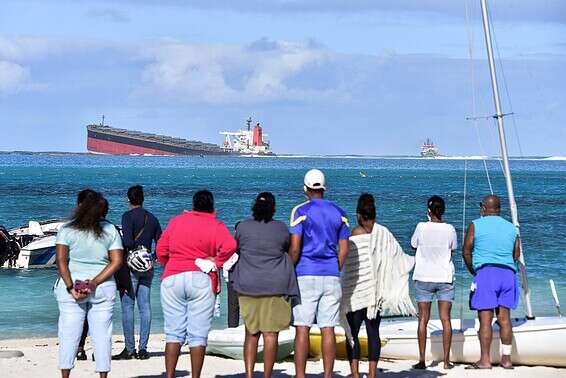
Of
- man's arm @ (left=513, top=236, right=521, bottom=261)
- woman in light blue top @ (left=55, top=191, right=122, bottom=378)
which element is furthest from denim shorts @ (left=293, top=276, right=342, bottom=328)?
man's arm @ (left=513, top=236, right=521, bottom=261)

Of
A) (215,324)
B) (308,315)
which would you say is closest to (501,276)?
(308,315)

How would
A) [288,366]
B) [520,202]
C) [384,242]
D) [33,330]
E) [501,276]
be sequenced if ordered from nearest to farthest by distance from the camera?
1. [384,242]
2. [501,276]
3. [288,366]
4. [33,330]
5. [520,202]

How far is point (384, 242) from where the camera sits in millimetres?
9578

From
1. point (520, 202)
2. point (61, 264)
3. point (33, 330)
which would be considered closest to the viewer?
point (61, 264)

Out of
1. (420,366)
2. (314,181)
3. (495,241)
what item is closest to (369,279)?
(314,181)

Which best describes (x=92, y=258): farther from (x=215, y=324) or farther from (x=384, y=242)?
(x=215, y=324)

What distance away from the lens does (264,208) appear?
355 inches

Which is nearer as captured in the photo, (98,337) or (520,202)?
(98,337)

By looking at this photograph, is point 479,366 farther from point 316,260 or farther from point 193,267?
point 193,267

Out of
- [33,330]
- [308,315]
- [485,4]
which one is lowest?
[33,330]

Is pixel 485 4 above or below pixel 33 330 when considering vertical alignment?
above

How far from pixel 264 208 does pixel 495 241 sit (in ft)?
8.41

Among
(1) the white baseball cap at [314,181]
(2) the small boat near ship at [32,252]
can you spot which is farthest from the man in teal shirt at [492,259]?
(2) the small boat near ship at [32,252]

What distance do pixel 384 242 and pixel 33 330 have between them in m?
8.37
